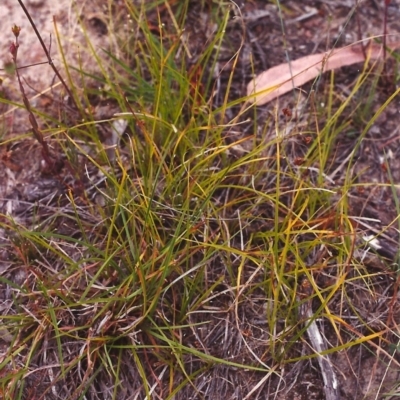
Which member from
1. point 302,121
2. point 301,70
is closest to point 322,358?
point 302,121

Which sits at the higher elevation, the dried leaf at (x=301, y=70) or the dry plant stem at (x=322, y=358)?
the dried leaf at (x=301, y=70)

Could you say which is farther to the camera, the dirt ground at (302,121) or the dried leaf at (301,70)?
the dried leaf at (301,70)

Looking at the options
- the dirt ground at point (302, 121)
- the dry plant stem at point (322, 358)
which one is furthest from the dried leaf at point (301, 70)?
the dry plant stem at point (322, 358)

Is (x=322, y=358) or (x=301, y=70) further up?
(x=301, y=70)

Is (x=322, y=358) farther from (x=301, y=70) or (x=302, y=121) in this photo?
(x=301, y=70)

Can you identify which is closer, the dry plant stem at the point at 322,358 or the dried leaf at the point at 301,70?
the dry plant stem at the point at 322,358

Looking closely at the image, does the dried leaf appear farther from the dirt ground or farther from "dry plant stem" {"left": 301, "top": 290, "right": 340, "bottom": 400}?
"dry plant stem" {"left": 301, "top": 290, "right": 340, "bottom": 400}

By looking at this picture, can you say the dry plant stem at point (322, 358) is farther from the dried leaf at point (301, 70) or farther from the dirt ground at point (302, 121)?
the dried leaf at point (301, 70)

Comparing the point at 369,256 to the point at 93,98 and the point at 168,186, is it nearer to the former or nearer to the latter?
the point at 168,186

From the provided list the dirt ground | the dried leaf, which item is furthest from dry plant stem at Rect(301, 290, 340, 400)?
the dried leaf
